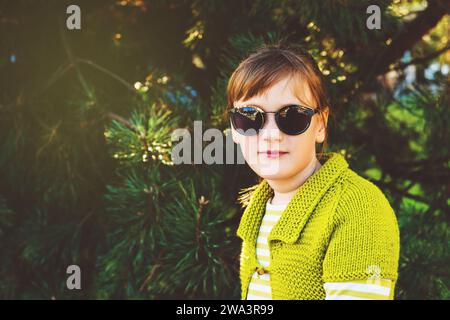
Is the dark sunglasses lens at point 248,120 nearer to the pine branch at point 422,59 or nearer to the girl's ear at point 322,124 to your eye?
the girl's ear at point 322,124

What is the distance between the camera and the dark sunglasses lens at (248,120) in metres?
0.60

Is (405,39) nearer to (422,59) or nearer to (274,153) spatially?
(422,59)

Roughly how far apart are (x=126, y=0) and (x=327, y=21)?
0.35m

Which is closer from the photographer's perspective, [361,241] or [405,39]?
[361,241]

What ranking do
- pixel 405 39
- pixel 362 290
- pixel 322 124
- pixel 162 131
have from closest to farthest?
pixel 362 290 < pixel 322 124 < pixel 162 131 < pixel 405 39

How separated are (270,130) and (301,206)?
83mm

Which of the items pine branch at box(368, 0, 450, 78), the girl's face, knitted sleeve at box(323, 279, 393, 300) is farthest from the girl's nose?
pine branch at box(368, 0, 450, 78)

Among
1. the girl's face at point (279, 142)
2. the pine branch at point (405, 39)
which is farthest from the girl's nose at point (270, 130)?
the pine branch at point (405, 39)

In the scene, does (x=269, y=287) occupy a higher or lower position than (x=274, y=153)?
lower

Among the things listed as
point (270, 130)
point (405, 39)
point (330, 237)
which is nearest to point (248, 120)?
point (270, 130)

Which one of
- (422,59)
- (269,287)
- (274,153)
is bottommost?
(269,287)

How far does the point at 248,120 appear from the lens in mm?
604

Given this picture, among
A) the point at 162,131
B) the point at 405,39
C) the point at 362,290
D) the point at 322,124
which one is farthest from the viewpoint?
the point at 405,39

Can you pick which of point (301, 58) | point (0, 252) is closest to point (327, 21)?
point (301, 58)
